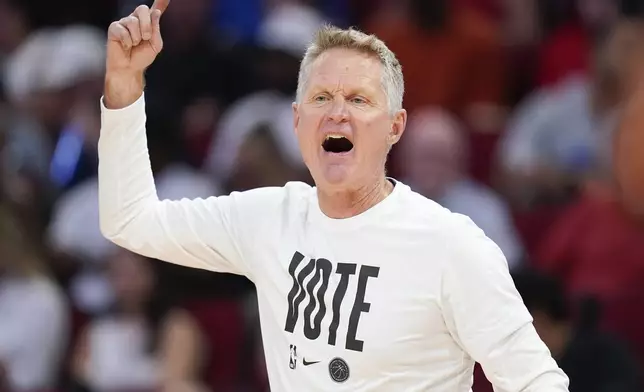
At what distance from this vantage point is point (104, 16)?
970 cm

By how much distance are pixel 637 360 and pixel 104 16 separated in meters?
5.16

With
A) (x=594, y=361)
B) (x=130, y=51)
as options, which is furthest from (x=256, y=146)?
(x=130, y=51)

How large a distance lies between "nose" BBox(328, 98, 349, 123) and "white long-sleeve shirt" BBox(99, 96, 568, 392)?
0.27 m

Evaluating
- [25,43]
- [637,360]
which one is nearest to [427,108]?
[637,360]

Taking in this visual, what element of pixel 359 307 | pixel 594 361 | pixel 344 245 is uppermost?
pixel 344 245

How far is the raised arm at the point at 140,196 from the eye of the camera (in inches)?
143

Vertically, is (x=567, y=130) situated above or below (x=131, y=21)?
below

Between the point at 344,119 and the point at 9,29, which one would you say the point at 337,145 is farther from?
the point at 9,29

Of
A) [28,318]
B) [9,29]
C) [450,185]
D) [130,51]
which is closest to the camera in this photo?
[130,51]

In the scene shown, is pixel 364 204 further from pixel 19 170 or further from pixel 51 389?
pixel 19 170

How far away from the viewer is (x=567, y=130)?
7832 mm

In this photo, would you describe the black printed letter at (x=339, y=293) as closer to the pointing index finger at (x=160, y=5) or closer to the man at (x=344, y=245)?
the man at (x=344, y=245)

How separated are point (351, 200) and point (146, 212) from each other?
60cm

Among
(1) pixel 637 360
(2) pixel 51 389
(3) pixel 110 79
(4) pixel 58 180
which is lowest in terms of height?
(2) pixel 51 389
